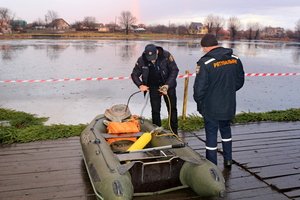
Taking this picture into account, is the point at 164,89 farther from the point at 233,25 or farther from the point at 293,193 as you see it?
the point at 233,25

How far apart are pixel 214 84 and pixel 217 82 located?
0.15ft

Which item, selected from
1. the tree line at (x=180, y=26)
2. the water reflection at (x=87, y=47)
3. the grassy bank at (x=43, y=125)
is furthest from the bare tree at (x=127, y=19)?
the grassy bank at (x=43, y=125)

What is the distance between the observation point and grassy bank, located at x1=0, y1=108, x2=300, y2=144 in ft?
19.0

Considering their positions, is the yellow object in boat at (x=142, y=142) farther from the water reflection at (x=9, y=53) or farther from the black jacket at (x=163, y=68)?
the water reflection at (x=9, y=53)

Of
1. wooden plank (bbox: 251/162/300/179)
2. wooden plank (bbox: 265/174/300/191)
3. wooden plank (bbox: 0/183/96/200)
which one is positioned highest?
wooden plank (bbox: 0/183/96/200)

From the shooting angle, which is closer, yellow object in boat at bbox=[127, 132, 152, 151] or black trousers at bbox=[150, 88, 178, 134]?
yellow object in boat at bbox=[127, 132, 152, 151]

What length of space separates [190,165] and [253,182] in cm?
108

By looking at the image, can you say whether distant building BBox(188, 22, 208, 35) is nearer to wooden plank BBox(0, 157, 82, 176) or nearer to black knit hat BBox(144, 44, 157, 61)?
black knit hat BBox(144, 44, 157, 61)

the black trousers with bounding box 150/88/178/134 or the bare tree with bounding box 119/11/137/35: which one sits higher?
the bare tree with bounding box 119/11/137/35

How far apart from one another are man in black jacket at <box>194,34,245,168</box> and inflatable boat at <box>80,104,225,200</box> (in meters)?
0.54

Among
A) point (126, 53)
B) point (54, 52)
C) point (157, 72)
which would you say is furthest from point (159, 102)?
point (54, 52)

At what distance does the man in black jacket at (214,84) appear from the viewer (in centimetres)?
405

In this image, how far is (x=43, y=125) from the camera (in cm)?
646

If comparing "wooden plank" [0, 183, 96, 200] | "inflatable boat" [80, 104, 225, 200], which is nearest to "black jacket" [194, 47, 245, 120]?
"inflatable boat" [80, 104, 225, 200]
